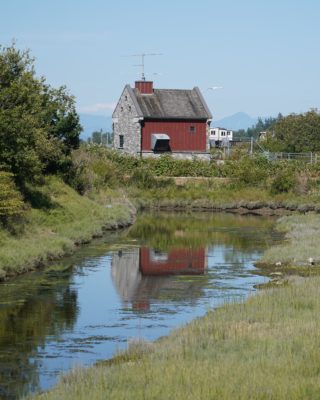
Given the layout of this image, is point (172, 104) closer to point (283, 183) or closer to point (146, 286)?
point (283, 183)

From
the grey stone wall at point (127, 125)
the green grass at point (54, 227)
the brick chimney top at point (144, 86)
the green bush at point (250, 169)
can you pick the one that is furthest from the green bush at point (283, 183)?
the green grass at point (54, 227)

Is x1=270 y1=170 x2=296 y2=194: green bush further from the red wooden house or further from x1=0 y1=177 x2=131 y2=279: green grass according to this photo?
x1=0 y1=177 x2=131 y2=279: green grass

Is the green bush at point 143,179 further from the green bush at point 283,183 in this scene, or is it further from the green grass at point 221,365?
the green grass at point 221,365

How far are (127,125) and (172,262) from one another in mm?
44742

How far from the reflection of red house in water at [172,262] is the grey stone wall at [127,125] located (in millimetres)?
37752

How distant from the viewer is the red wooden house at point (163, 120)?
7894 cm

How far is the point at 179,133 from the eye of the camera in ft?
263

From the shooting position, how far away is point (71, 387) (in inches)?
571

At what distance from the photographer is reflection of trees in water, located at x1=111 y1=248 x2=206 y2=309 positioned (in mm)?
27952

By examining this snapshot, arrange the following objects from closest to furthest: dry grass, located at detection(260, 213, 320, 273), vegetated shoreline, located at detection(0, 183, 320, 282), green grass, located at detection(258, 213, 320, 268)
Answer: vegetated shoreline, located at detection(0, 183, 320, 282) → green grass, located at detection(258, 213, 320, 268) → dry grass, located at detection(260, 213, 320, 273)

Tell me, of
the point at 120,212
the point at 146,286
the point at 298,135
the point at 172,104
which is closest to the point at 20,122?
the point at 146,286

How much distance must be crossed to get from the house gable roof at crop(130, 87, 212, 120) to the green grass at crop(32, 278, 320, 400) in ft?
194

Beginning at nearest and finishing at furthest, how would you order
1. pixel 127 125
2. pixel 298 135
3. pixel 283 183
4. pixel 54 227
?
1. pixel 54 227
2. pixel 283 183
3. pixel 127 125
4. pixel 298 135

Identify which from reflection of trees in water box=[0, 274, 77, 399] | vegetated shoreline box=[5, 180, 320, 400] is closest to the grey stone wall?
reflection of trees in water box=[0, 274, 77, 399]
